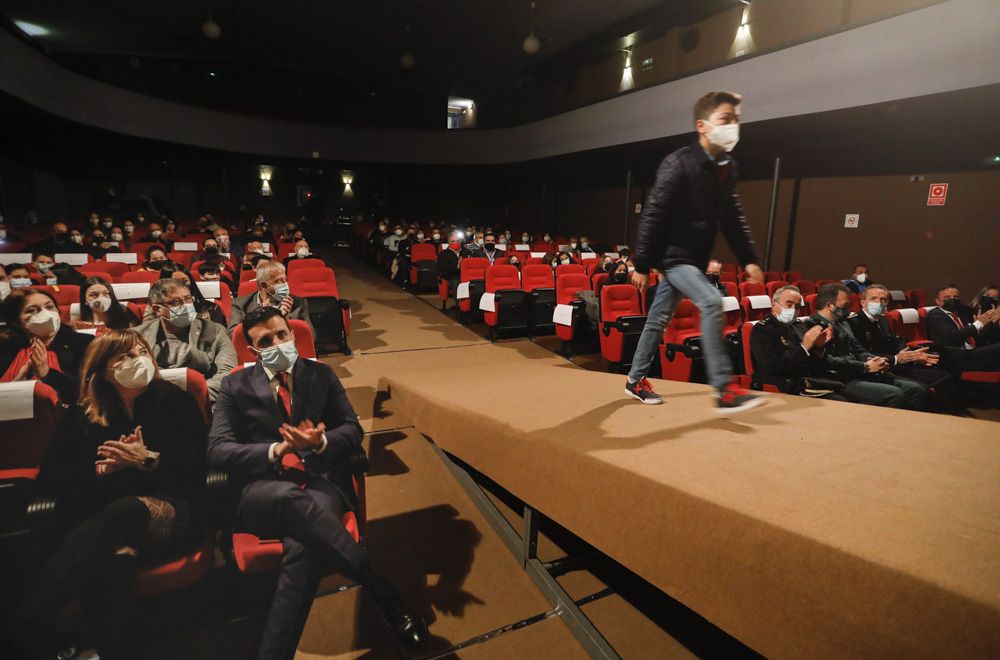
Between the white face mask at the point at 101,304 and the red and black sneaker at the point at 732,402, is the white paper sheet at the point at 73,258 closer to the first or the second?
the white face mask at the point at 101,304

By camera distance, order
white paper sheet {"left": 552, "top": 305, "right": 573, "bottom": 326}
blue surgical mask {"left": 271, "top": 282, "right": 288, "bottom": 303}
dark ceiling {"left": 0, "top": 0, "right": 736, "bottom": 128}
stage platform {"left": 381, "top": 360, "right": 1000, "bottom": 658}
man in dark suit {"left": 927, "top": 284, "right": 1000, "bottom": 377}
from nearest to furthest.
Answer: stage platform {"left": 381, "top": 360, "right": 1000, "bottom": 658}, blue surgical mask {"left": 271, "top": 282, "right": 288, "bottom": 303}, man in dark suit {"left": 927, "top": 284, "right": 1000, "bottom": 377}, white paper sheet {"left": 552, "top": 305, "right": 573, "bottom": 326}, dark ceiling {"left": 0, "top": 0, "right": 736, "bottom": 128}

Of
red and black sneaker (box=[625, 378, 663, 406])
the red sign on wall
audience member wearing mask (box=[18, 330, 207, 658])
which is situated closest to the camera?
audience member wearing mask (box=[18, 330, 207, 658])

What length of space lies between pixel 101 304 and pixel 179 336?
0.72 m

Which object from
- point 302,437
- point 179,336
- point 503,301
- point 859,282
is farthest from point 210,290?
point 859,282

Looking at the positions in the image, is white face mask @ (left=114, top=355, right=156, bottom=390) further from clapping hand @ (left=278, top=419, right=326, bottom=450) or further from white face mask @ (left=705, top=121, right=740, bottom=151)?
white face mask @ (left=705, top=121, right=740, bottom=151)

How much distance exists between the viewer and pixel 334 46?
45.1 feet

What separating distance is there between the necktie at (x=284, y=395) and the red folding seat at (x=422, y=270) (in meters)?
6.85

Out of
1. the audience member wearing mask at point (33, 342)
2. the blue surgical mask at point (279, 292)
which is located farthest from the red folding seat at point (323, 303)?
the audience member wearing mask at point (33, 342)

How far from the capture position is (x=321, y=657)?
160cm

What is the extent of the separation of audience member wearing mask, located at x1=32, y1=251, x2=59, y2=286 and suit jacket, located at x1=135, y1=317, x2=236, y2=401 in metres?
2.28

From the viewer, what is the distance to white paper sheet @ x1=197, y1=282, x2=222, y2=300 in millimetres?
3756

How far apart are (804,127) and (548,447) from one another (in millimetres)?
8111

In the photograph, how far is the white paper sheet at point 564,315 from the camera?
5133 mm

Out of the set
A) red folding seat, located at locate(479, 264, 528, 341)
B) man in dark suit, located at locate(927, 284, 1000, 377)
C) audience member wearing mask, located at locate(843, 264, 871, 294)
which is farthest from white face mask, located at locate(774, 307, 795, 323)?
audience member wearing mask, located at locate(843, 264, 871, 294)
